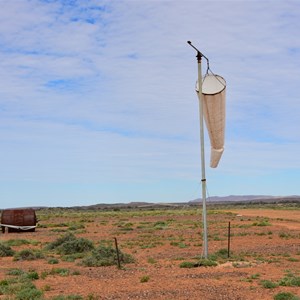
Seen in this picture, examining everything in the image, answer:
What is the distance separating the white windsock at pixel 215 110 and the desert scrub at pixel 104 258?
4721 millimetres

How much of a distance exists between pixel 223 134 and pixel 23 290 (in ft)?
23.5

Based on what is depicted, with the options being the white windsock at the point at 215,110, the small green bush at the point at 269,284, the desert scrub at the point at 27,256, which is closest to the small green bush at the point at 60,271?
the desert scrub at the point at 27,256

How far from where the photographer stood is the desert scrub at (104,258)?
669 inches

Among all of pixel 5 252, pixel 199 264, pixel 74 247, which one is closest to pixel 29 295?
pixel 199 264

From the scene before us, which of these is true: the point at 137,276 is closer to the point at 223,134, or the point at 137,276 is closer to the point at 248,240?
the point at 223,134

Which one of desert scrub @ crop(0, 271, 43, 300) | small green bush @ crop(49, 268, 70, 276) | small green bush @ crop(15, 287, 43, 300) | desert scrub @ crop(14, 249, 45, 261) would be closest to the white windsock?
small green bush @ crop(49, 268, 70, 276)

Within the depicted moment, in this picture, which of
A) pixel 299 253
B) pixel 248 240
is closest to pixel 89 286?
pixel 299 253

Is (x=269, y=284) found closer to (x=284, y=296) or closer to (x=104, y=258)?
(x=284, y=296)

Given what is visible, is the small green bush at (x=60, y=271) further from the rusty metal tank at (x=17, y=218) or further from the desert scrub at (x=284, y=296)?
the rusty metal tank at (x=17, y=218)

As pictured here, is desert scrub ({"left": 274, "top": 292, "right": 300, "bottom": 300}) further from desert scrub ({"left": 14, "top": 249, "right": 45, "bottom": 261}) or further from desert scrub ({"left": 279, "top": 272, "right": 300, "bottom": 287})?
desert scrub ({"left": 14, "top": 249, "right": 45, "bottom": 261})

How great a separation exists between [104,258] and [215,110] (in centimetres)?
643

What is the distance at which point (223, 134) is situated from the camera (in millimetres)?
15195

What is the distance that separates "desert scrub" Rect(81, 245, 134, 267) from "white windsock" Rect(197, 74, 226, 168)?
472 centimetres

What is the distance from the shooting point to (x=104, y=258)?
57.6 feet
